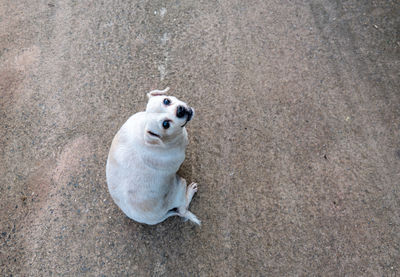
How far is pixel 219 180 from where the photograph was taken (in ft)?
10.4

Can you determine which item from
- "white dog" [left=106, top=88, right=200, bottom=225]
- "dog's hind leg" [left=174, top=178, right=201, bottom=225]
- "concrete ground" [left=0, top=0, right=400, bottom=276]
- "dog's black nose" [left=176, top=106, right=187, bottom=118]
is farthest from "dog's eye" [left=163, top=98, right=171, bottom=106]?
"concrete ground" [left=0, top=0, right=400, bottom=276]

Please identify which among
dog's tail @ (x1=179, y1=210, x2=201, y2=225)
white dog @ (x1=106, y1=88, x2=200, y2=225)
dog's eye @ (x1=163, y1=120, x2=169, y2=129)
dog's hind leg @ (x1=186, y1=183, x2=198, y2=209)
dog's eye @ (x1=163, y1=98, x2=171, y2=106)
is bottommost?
dog's tail @ (x1=179, y1=210, x2=201, y2=225)

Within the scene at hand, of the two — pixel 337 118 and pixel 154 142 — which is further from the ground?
pixel 154 142

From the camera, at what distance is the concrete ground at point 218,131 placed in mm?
2920

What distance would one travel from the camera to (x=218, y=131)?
3.37 metres

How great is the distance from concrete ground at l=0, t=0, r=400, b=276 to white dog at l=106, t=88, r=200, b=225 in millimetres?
723

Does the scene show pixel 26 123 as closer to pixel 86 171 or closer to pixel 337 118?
pixel 86 171

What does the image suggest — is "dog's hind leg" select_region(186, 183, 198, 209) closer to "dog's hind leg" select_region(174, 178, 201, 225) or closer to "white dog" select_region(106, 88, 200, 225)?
"dog's hind leg" select_region(174, 178, 201, 225)

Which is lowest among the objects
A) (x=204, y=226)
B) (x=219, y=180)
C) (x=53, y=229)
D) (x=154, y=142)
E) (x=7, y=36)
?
(x=53, y=229)

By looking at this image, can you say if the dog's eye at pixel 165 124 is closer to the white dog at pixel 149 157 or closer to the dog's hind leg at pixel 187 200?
the white dog at pixel 149 157

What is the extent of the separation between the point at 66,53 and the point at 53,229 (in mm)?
2414

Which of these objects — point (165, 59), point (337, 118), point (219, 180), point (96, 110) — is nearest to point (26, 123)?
point (96, 110)

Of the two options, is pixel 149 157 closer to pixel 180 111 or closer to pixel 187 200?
pixel 180 111

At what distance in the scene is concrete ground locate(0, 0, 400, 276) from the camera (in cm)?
292
